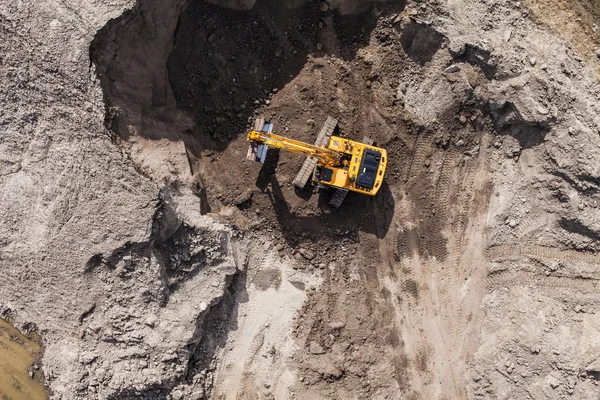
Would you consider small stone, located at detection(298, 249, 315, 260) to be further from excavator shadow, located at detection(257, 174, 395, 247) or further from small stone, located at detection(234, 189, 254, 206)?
small stone, located at detection(234, 189, 254, 206)

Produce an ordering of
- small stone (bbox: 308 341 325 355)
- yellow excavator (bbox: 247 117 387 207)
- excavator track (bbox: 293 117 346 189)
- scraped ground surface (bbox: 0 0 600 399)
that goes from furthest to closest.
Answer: small stone (bbox: 308 341 325 355) < excavator track (bbox: 293 117 346 189) < yellow excavator (bbox: 247 117 387 207) < scraped ground surface (bbox: 0 0 600 399)

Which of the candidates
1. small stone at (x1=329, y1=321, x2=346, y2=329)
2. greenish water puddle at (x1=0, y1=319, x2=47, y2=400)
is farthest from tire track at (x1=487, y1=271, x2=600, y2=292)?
greenish water puddle at (x1=0, y1=319, x2=47, y2=400)

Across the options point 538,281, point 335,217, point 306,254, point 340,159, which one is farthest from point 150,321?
point 538,281

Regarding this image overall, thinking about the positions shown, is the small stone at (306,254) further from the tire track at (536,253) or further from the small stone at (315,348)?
the tire track at (536,253)

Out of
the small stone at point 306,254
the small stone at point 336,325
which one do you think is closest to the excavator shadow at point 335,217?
the small stone at point 306,254

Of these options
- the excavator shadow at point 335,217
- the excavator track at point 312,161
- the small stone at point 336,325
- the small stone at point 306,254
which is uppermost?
the excavator track at point 312,161

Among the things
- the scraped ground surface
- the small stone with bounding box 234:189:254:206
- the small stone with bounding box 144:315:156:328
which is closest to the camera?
the small stone with bounding box 144:315:156:328
